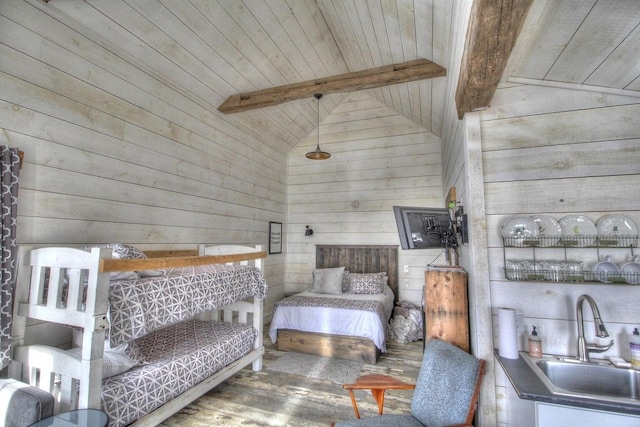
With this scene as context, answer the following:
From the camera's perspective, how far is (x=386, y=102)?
4918mm

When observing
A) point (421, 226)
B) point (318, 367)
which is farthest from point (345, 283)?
point (421, 226)

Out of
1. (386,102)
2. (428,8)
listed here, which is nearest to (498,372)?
(428,8)

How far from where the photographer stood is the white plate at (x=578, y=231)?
175 cm

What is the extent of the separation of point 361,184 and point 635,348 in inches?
157

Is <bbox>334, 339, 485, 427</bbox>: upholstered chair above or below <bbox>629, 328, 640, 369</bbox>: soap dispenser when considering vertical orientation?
below

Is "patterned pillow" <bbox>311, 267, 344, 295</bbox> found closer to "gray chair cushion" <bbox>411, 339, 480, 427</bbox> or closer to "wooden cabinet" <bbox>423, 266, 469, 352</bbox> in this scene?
"wooden cabinet" <bbox>423, 266, 469, 352</bbox>

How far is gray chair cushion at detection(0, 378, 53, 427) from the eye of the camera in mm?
1518

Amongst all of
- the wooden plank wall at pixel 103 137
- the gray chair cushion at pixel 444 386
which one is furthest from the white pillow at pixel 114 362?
the gray chair cushion at pixel 444 386

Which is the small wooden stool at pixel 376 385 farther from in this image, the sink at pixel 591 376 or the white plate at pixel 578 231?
the white plate at pixel 578 231

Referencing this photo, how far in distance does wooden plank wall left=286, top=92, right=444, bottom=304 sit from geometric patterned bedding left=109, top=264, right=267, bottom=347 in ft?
8.84

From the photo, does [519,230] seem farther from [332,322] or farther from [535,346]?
[332,322]

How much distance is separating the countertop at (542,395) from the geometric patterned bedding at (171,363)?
2.08m

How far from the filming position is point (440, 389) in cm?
169

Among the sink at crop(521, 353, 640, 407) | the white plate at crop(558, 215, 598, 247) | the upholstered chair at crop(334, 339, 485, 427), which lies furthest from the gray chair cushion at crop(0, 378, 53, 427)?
the white plate at crop(558, 215, 598, 247)
